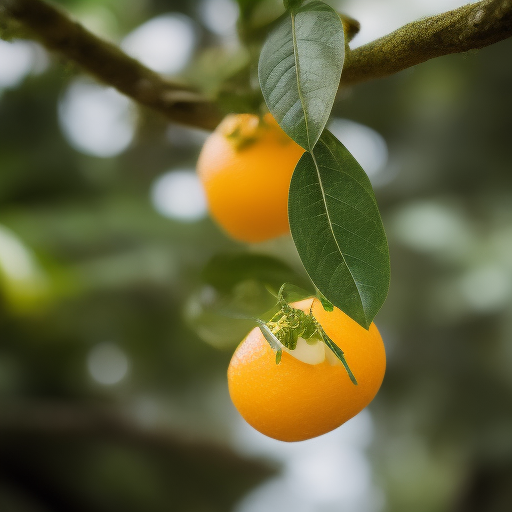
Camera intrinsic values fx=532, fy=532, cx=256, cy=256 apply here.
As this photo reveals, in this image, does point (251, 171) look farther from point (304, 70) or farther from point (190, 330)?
point (190, 330)

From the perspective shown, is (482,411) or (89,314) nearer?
(89,314)

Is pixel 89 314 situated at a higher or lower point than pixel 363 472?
higher

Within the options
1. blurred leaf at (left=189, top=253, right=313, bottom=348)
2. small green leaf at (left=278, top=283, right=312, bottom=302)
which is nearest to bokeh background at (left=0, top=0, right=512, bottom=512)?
blurred leaf at (left=189, top=253, right=313, bottom=348)

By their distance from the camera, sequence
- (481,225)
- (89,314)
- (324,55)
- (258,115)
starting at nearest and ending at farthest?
(324,55) < (258,115) < (89,314) < (481,225)

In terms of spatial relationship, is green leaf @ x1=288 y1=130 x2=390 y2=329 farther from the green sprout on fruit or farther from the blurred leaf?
the blurred leaf

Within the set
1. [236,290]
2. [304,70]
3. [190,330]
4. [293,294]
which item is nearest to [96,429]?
[190,330]

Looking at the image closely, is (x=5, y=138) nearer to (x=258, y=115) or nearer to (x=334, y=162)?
(x=258, y=115)

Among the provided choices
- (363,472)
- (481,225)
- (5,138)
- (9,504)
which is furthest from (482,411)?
(5,138)
